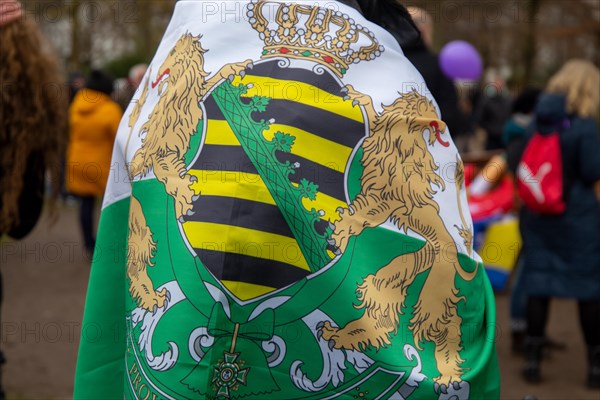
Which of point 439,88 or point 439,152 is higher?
point 439,152

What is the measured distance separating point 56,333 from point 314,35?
15.5 ft

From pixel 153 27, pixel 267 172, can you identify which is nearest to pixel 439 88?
pixel 267 172

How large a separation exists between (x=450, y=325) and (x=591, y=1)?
17.1 m

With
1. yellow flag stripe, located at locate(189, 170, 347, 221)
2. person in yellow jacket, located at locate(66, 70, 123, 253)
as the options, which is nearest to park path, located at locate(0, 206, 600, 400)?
person in yellow jacket, located at locate(66, 70, 123, 253)

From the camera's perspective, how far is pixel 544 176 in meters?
5.61

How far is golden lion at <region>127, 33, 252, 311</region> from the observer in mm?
2205

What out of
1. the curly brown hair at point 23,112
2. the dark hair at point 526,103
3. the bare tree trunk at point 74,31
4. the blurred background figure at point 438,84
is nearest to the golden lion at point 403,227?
the curly brown hair at point 23,112

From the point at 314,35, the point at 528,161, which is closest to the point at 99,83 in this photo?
the point at 528,161

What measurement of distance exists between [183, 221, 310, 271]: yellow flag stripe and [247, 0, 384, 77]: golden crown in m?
0.47

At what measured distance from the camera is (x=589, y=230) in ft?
18.7

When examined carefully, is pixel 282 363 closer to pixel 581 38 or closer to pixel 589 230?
pixel 589 230

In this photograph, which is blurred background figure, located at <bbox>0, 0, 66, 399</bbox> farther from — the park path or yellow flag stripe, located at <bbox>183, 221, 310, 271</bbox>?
yellow flag stripe, located at <bbox>183, 221, 310, 271</bbox>

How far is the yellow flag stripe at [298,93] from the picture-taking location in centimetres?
224

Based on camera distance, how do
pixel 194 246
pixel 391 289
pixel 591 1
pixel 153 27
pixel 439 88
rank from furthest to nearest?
1. pixel 153 27
2. pixel 591 1
3. pixel 439 88
4. pixel 391 289
5. pixel 194 246
